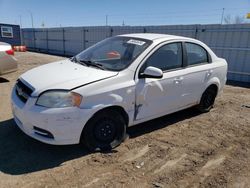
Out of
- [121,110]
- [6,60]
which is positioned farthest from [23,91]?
[6,60]

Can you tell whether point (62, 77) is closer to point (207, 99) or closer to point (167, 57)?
point (167, 57)

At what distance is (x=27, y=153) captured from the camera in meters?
3.22

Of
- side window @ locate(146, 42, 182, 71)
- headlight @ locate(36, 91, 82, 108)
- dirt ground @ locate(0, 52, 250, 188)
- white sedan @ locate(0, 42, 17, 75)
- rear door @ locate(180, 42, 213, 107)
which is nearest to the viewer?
dirt ground @ locate(0, 52, 250, 188)

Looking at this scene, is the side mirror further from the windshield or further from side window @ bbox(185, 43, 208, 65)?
side window @ bbox(185, 43, 208, 65)

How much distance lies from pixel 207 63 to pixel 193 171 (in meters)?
2.54

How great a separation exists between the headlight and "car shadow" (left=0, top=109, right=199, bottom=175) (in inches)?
31.4

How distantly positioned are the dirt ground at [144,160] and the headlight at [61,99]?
809 mm

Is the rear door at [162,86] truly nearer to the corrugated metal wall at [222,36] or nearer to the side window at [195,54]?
the side window at [195,54]

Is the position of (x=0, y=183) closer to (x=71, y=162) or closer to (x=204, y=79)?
(x=71, y=162)

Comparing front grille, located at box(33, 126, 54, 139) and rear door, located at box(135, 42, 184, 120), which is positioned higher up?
rear door, located at box(135, 42, 184, 120)


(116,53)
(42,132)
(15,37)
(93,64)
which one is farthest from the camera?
(15,37)

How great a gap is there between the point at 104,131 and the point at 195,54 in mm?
2516

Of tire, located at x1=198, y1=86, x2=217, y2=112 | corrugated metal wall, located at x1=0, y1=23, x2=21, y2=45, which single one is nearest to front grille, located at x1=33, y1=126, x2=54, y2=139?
tire, located at x1=198, y1=86, x2=217, y2=112

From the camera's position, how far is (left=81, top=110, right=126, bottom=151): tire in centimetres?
312
